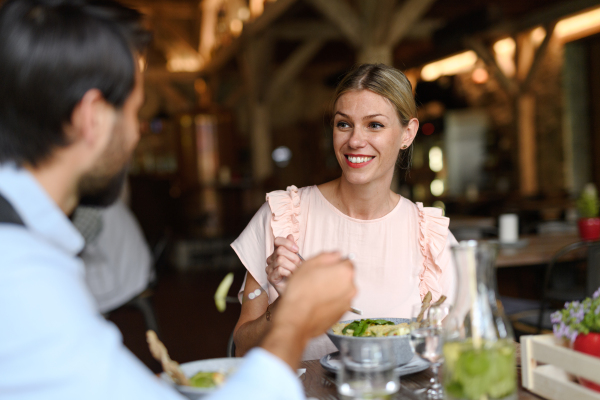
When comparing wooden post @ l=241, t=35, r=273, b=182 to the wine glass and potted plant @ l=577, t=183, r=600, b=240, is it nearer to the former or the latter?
potted plant @ l=577, t=183, r=600, b=240

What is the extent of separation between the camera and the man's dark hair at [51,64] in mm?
750

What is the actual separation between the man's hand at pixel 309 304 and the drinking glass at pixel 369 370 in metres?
0.06

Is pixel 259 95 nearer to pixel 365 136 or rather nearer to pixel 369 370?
pixel 365 136

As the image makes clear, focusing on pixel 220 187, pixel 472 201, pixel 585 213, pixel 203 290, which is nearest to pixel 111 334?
pixel 585 213

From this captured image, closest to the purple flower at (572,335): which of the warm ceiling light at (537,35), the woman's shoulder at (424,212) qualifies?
the woman's shoulder at (424,212)

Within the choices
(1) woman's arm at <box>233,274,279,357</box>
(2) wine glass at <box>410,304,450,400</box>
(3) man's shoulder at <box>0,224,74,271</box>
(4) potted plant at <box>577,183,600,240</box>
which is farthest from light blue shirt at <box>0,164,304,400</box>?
(4) potted plant at <box>577,183,600,240</box>

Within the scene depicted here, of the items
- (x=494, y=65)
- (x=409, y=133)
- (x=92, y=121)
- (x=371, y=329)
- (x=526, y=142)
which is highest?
(x=494, y=65)

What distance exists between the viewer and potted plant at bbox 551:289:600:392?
3.36ft

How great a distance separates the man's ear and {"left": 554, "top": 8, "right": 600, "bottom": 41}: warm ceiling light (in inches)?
322

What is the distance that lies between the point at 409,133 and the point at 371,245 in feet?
1.47

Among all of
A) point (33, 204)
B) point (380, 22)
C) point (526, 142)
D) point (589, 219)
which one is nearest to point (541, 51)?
point (526, 142)

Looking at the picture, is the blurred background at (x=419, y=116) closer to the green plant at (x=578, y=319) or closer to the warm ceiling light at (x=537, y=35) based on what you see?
the warm ceiling light at (x=537, y=35)

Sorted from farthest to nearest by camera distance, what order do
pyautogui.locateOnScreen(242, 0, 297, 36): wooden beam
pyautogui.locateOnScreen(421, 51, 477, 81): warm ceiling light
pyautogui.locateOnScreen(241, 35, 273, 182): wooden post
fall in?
pyautogui.locateOnScreen(421, 51, 477, 81): warm ceiling light, pyautogui.locateOnScreen(241, 35, 273, 182): wooden post, pyautogui.locateOnScreen(242, 0, 297, 36): wooden beam

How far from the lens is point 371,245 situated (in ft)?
6.04
